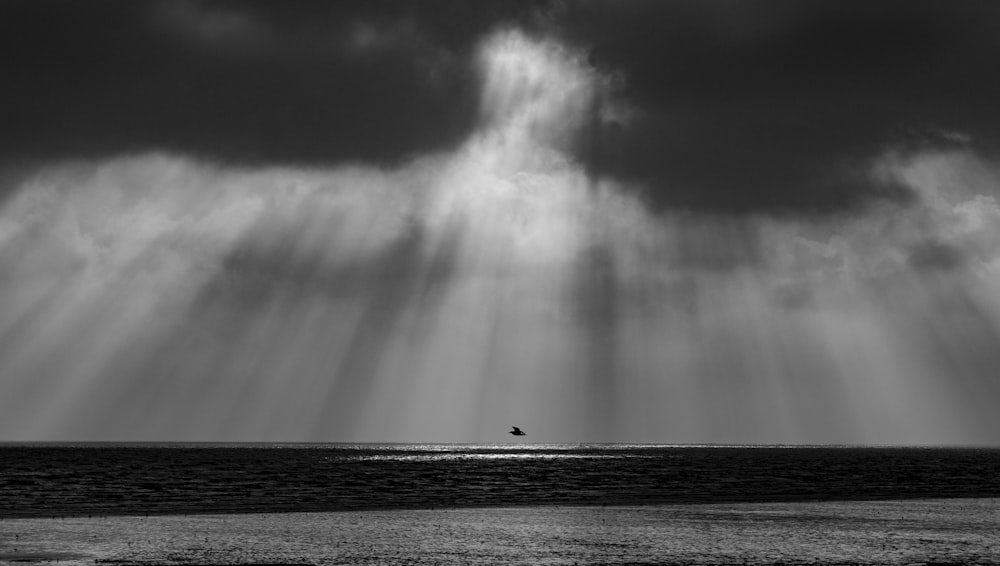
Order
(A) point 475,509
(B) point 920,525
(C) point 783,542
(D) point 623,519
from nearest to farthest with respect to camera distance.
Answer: (C) point 783,542
(B) point 920,525
(D) point 623,519
(A) point 475,509

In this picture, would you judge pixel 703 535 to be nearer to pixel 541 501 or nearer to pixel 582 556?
pixel 582 556

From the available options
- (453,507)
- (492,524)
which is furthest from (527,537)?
(453,507)

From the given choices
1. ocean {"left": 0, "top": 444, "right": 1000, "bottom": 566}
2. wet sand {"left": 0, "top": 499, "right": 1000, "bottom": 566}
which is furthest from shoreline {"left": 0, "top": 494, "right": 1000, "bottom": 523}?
wet sand {"left": 0, "top": 499, "right": 1000, "bottom": 566}

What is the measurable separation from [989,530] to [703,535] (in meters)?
14.4

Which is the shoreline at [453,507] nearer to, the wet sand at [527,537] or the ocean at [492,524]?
the ocean at [492,524]

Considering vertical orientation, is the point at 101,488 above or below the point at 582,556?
above

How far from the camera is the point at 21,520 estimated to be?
53.1 metres

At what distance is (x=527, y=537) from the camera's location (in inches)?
1797

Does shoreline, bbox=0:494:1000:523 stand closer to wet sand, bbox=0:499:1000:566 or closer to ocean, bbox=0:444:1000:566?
ocean, bbox=0:444:1000:566

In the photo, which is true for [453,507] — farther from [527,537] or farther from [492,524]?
[527,537]

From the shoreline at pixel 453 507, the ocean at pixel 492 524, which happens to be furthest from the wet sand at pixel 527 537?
the shoreline at pixel 453 507

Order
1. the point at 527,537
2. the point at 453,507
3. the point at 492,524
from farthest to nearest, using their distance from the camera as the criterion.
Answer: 1. the point at 453,507
2. the point at 492,524
3. the point at 527,537

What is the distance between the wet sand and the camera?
3822 centimetres

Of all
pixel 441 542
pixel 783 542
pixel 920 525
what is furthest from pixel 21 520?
pixel 920 525
